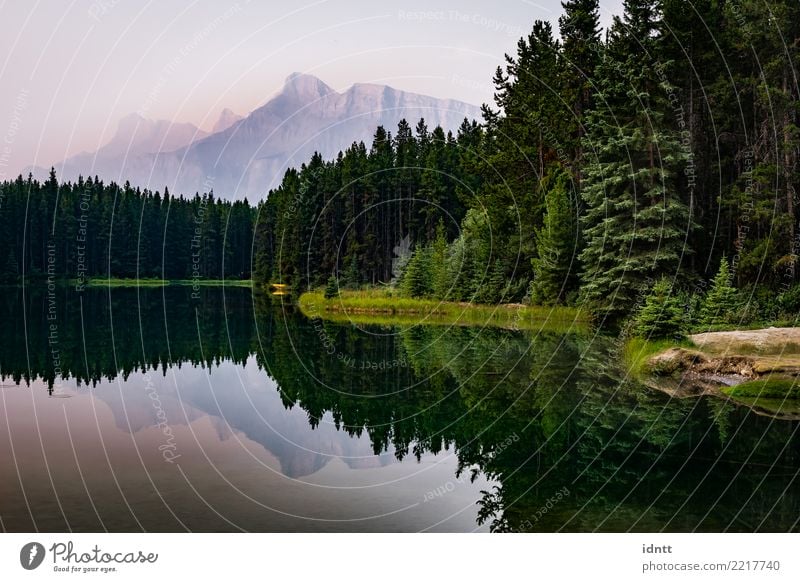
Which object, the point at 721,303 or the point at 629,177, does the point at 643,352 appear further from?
the point at 629,177

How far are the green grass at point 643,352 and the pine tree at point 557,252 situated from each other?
11.8 meters

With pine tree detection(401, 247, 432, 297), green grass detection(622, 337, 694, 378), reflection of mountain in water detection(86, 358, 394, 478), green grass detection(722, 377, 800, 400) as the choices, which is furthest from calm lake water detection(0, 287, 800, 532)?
pine tree detection(401, 247, 432, 297)

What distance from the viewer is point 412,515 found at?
1038cm

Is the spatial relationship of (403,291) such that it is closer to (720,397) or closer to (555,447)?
(720,397)

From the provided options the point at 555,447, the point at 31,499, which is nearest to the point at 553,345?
the point at 555,447

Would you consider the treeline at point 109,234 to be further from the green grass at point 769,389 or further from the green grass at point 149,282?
the green grass at point 769,389

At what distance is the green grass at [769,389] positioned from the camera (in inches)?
665

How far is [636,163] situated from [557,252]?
5738mm

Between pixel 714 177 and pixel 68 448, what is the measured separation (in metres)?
28.0

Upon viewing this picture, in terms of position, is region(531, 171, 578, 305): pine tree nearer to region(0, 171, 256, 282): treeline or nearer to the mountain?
the mountain

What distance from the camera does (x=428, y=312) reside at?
4425cm

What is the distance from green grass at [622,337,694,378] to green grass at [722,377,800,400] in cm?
343

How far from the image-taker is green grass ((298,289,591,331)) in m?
35.1
